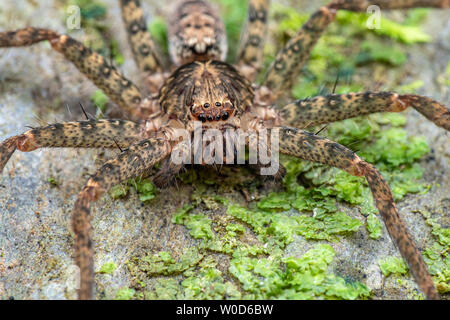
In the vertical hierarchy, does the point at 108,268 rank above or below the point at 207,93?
below

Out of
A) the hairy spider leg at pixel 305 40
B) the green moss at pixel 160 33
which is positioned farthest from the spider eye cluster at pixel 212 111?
the green moss at pixel 160 33

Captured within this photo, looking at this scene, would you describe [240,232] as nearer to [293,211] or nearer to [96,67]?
[293,211]

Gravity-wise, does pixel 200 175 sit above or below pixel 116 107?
below

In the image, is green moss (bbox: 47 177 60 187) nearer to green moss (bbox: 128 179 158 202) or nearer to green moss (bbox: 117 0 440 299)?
green moss (bbox: 128 179 158 202)

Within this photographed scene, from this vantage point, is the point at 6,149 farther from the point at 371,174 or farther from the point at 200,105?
the point at 371,174

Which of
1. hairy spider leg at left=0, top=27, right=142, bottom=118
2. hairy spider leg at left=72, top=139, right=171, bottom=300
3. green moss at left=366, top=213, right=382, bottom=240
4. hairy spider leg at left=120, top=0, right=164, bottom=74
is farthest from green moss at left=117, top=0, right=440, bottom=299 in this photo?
hairy spider leg at left=120, top=0, right=164, bottom=74

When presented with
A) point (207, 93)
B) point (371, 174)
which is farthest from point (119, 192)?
point (371, 174)
